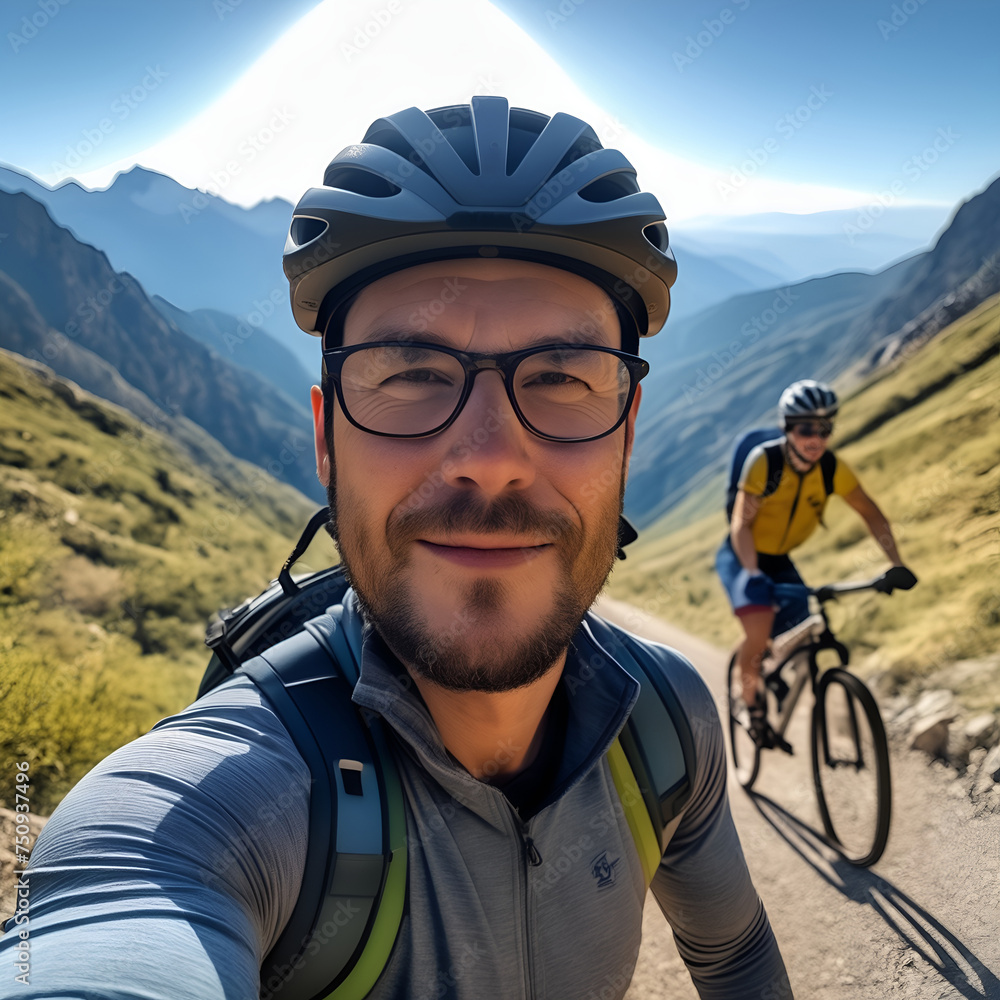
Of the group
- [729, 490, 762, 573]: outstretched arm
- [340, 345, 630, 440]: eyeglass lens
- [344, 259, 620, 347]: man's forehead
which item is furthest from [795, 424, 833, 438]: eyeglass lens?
[340, 345, 630, 440]: eyeglass lens

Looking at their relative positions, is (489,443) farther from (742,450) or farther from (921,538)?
(921,538)

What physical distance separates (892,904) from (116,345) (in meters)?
42.8

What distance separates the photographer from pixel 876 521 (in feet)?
18.4

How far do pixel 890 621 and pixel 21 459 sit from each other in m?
17.4

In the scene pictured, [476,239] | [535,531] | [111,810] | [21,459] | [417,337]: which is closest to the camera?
[111,810]

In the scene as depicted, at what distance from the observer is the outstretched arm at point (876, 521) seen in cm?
541

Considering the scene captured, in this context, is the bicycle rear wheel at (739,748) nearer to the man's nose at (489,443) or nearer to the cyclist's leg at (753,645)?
the cyclist's leg at (753,645)

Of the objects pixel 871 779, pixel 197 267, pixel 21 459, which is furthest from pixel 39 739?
pixel 197 267

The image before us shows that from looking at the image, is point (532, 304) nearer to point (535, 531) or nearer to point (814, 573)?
point (535, 531)

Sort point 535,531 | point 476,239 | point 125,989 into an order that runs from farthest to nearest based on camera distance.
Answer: point 476,239
point 535,531
point 125,989

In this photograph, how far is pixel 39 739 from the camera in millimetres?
4309

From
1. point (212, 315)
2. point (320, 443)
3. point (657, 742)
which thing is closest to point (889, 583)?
point (657, 742)

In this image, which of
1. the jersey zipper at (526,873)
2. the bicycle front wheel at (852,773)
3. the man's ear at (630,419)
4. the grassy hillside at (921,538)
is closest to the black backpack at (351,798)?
the jersey zipper at (526,873)

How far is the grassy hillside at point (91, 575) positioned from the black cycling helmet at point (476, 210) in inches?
151
